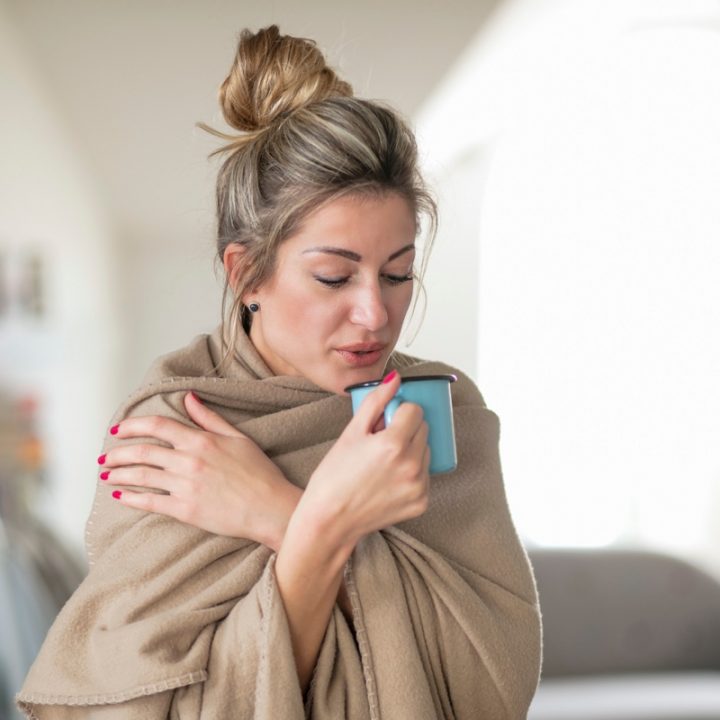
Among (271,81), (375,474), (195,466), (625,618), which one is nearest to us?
(375,474)

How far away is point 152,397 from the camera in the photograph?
129 centimetres

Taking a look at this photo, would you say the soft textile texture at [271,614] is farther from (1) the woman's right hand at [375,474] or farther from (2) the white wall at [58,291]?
(2) the white wall at [58,291]

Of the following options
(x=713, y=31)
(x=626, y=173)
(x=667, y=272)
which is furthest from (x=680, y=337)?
(x=713, y=31)

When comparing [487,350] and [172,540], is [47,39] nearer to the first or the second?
[487,350]

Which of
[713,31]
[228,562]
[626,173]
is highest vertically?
[713,31]

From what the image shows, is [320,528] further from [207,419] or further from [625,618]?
[625,618]

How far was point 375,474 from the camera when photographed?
110 cm

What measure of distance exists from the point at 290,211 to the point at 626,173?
3.85 metres

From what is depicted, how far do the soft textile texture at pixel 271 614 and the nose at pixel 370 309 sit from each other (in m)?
0.14

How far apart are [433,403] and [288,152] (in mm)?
332

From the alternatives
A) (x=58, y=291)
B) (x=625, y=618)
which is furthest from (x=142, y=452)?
(x=58, y=291)

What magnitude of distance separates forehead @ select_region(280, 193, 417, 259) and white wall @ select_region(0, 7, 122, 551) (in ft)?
9.64

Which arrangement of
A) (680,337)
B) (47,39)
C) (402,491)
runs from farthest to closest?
(680,337) < (47,39) < (402,491)

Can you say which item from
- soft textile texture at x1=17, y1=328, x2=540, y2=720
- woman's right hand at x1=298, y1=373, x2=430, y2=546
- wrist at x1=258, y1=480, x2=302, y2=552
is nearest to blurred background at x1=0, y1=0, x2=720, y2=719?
soft textile texture at x1=17, y1=328, x2=540, y2=720
